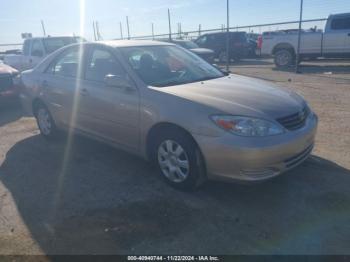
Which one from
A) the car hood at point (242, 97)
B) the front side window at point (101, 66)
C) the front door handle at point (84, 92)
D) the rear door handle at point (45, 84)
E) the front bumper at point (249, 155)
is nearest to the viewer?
the front bumper at point (249, 155)

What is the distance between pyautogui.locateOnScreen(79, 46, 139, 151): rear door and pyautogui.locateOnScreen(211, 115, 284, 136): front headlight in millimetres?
1100

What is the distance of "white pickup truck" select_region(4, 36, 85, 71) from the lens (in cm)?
1174

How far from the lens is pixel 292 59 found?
15.6 m

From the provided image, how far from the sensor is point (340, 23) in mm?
14328

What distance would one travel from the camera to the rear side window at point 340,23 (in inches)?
560

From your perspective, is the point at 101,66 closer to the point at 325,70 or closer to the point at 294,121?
the point at 294,121

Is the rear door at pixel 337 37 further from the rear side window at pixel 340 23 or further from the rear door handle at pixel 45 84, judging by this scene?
the rear door handle at pixel 45 84

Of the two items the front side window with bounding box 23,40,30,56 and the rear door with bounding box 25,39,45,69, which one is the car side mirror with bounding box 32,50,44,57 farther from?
the front side window with bounding box 23,40,30,56

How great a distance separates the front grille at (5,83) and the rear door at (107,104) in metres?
4.22

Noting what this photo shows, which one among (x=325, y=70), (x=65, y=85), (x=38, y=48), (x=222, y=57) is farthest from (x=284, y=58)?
(x=65, y=85)

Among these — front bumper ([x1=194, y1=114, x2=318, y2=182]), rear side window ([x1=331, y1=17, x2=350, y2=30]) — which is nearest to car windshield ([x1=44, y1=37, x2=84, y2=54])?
front bumper ([x1=194, y1=114, x2=318, y2=182])

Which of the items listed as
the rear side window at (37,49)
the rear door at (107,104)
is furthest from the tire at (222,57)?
the rear door at (107,104)

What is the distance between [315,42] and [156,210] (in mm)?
13513

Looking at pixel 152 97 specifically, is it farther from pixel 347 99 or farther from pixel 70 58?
pixel 347 99
